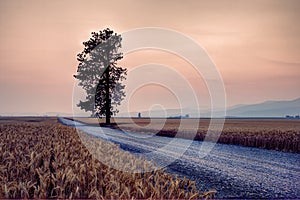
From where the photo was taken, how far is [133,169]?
8.93 metres

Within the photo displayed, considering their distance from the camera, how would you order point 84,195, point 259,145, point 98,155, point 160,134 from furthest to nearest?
point 160,134 → point 259,145 → point 98,155 → point 84,195

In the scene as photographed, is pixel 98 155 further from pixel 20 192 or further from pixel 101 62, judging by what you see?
pixel 101 62

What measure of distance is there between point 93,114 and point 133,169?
190ft

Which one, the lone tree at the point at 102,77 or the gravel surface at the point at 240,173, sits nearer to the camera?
the gravel surface at the point at 240,173

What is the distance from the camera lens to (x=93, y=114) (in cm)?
6600

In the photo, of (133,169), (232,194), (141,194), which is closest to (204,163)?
(232,194)

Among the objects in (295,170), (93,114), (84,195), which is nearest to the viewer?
(84,195)

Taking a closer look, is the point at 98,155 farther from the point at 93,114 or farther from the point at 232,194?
the point at 93,114

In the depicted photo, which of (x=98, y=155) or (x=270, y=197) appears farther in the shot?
(x=98, y=155)

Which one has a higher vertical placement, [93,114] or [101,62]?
[101,62]

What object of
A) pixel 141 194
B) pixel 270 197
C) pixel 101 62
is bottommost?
pixel 270 197

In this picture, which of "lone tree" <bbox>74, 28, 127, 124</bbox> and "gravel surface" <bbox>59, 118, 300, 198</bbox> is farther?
"lone tree" <bbox>74, 28, 127, 124</bbox>

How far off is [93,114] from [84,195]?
6006 centimetres

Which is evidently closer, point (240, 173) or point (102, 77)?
point (240, 173)
